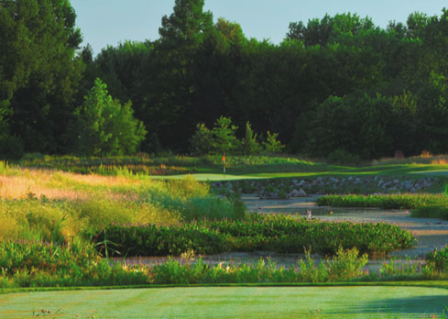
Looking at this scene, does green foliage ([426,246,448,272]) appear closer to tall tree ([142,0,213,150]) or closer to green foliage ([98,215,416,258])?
green foliage ([98,215,416,258])

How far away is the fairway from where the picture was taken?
19.3 ft

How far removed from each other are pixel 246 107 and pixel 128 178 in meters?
36.4

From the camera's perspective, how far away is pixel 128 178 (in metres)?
24.0

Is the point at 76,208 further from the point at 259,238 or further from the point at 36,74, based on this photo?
the point at 36,74

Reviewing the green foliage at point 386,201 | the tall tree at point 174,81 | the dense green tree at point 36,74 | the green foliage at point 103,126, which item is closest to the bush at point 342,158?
the green foliage at point 103,126

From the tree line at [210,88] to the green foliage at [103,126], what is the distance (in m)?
0.10

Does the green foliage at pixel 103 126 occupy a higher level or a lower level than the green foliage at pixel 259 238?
higher

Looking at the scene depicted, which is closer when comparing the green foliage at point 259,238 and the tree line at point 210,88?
the green foliage at point 259,238

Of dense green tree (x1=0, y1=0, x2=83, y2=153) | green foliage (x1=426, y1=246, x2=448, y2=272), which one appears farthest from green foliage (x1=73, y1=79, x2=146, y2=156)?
green foliage (x1=426, y1=246, x2=448, y2=272)

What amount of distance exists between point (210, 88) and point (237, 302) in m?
54.5

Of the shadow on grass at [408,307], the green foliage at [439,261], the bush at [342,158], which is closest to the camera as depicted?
the shadow on grass at [408,307]

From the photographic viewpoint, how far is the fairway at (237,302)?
5.88 meters

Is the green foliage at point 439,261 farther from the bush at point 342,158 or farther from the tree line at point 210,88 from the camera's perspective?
the tree line at point 210,88

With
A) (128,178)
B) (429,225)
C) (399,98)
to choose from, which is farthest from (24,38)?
(429,225)
